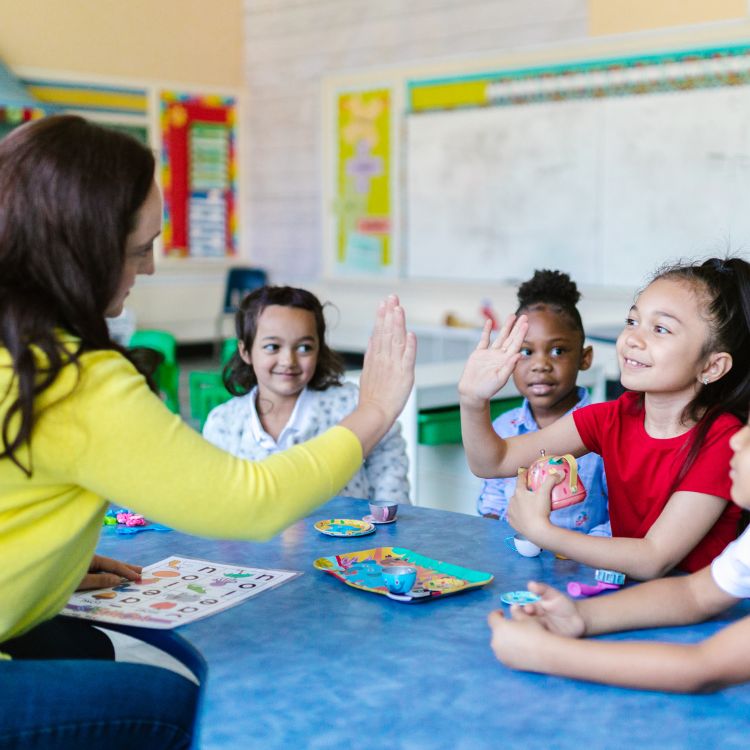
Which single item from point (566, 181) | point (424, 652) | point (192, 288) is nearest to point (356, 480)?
point (424, 652)

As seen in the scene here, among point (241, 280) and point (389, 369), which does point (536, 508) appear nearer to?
point (389, 369)

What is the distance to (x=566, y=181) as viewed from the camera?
6742mm

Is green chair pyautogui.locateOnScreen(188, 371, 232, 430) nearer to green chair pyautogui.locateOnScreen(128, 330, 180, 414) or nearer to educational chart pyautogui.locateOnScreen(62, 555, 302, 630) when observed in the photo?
green chair pyautogui.locateOnScreen(128, 330, 180, 414)

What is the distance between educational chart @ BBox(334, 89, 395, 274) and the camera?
25.9ft

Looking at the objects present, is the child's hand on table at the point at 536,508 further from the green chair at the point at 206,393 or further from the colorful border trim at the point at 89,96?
the colorful border trim at the point at 89,96

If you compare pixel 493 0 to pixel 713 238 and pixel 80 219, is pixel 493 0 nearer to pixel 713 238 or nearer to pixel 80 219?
pixel 713 238

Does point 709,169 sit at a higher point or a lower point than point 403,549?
higher

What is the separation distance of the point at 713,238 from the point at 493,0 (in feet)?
7.84

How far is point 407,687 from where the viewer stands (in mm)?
1143

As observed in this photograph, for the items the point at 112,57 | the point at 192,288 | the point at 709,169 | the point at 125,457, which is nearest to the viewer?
the point at 125,457

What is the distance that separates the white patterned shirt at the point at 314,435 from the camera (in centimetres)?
259

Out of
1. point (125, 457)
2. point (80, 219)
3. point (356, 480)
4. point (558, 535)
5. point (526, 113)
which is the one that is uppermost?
point (526, 113)

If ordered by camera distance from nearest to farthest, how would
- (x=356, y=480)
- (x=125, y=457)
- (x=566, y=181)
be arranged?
1. (x=125, y=457)
2. (x=356, y=480)
3. (x=566, y=181)

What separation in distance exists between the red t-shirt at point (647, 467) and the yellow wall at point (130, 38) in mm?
7104
